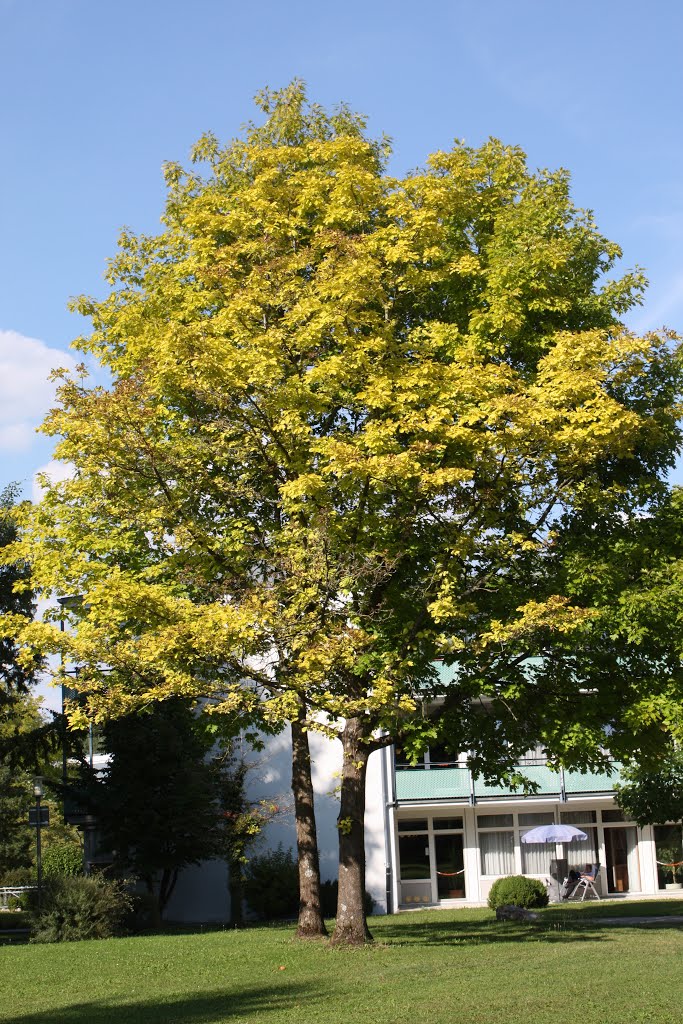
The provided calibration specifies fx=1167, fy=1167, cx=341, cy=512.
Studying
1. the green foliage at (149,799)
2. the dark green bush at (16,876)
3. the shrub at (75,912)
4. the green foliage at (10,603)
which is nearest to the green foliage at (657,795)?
the green foliage at (149,799)

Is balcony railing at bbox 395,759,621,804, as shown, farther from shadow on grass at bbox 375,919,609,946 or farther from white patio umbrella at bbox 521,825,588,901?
shadow on grass at bbox 375,919,609,946

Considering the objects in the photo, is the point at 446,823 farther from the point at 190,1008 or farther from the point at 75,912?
the point at 190,1008

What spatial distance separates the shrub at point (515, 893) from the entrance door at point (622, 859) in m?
8.85

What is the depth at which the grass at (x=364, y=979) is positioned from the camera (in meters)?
11.4

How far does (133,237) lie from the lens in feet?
76.5

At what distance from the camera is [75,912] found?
24.6 meters

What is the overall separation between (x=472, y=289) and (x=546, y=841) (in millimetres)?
22125

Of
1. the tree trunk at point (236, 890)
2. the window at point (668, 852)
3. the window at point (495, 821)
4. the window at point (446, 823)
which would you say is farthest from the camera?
the window at point (668, 852)

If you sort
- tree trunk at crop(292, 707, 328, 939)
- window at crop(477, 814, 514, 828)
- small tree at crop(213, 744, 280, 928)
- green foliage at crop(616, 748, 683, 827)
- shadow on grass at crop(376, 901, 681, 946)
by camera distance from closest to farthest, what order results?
shadow on grass at crop(376, 901, 681, 946) → tree trunk at crop(292, 707, 328, 939) → green foliage at crop(616, 748, 683, 827) → small tree at crop(213, 744, 280, 928) → window at crop(477, 814, 514, 828)

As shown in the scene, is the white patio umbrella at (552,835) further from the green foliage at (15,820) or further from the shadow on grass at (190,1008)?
the shadow on grass at (190,1008)

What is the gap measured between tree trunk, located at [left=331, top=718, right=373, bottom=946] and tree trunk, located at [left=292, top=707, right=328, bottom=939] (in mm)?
1878

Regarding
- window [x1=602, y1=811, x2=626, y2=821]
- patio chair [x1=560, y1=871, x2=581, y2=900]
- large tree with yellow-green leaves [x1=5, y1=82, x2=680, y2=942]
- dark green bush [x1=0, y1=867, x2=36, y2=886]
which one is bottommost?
dark green bush [x1=0, y1=867, x2=36, y2=886]

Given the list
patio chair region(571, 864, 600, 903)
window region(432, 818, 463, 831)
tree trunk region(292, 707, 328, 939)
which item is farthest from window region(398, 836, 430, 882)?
tree trunk region(292, 707, 328, 939)

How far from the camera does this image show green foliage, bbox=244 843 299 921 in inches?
1308
